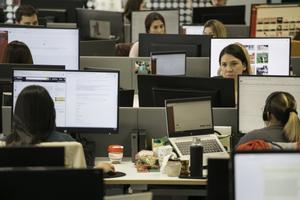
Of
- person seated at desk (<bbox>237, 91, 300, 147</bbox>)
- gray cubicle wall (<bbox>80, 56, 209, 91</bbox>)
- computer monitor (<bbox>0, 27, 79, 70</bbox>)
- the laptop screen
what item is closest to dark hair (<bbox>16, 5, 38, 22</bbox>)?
computer monitor (<bbox>0, 27, 79, 70</bbox>)

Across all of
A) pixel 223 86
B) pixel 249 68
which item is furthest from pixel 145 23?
pixel 223 86

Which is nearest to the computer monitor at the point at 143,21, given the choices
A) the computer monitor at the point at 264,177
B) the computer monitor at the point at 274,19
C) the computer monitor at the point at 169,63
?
the computer monitor at the point at 274,19

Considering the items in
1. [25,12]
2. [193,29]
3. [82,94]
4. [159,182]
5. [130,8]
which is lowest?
[159,182]

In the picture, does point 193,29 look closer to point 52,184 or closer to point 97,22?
point 97,22

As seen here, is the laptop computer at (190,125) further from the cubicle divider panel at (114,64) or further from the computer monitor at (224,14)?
the computer monitor at (224,14)

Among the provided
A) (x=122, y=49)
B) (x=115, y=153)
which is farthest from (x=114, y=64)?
(x=115, y=153)

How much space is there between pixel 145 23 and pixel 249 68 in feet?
7.32

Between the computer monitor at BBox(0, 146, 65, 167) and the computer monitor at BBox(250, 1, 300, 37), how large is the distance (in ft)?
17.6

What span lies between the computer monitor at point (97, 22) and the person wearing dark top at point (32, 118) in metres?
4.40

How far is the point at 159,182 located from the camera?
4.09 m

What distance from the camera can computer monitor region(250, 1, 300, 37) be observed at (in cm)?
770

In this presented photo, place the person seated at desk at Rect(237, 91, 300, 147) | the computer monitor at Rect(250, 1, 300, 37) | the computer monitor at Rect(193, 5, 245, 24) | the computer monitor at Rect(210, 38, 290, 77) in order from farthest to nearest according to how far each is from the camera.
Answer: the computer monitor at Rect(193, 5, 245, 24)
the computer monitor at Rect(250, 1, 300, 37)
the computer monitor at Rect(210, 38, 290, 77)
the person seated at desk at Rect(237, 91, 300, 147)

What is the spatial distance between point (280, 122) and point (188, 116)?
52cm

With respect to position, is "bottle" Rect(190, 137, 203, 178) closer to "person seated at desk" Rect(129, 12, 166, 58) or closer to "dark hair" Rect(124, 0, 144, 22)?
"person seated at desk" Rect(129, 12, 166, 58)
